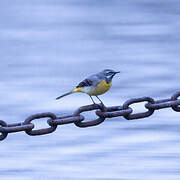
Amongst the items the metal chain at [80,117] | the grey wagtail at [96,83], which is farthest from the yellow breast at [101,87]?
the metal chain at [80,117]

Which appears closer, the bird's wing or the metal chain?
the metal chain

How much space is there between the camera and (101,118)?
503 cm

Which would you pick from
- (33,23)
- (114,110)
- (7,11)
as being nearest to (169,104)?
(114,110)

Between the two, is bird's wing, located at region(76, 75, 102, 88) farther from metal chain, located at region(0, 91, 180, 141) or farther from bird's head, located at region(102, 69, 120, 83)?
metal chain, located at region(0, 91, 180, 141)

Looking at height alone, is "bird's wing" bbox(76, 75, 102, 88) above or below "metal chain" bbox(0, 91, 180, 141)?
above

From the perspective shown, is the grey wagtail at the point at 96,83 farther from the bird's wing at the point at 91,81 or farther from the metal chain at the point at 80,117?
the metal chain at the point at 80,117

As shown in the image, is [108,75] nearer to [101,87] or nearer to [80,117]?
[101,87]

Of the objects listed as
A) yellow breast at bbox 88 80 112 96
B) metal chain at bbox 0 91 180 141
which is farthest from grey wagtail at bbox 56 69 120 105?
metal chain at bbox 0 91 180 141

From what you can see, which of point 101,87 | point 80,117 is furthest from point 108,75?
point 80,117

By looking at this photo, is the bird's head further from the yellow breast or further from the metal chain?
the metal chain

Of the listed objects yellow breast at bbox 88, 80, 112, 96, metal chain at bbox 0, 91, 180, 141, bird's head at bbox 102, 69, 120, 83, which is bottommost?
metal chain at bbox 0, 91, 180, 141

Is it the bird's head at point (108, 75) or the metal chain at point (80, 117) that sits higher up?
the bird's head at point (108, 75)

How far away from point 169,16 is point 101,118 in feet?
32.0

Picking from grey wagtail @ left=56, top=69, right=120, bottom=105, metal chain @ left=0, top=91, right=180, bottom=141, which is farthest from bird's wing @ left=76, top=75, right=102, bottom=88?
metal chain @ left=0, top=91, right=180, bottom=141
